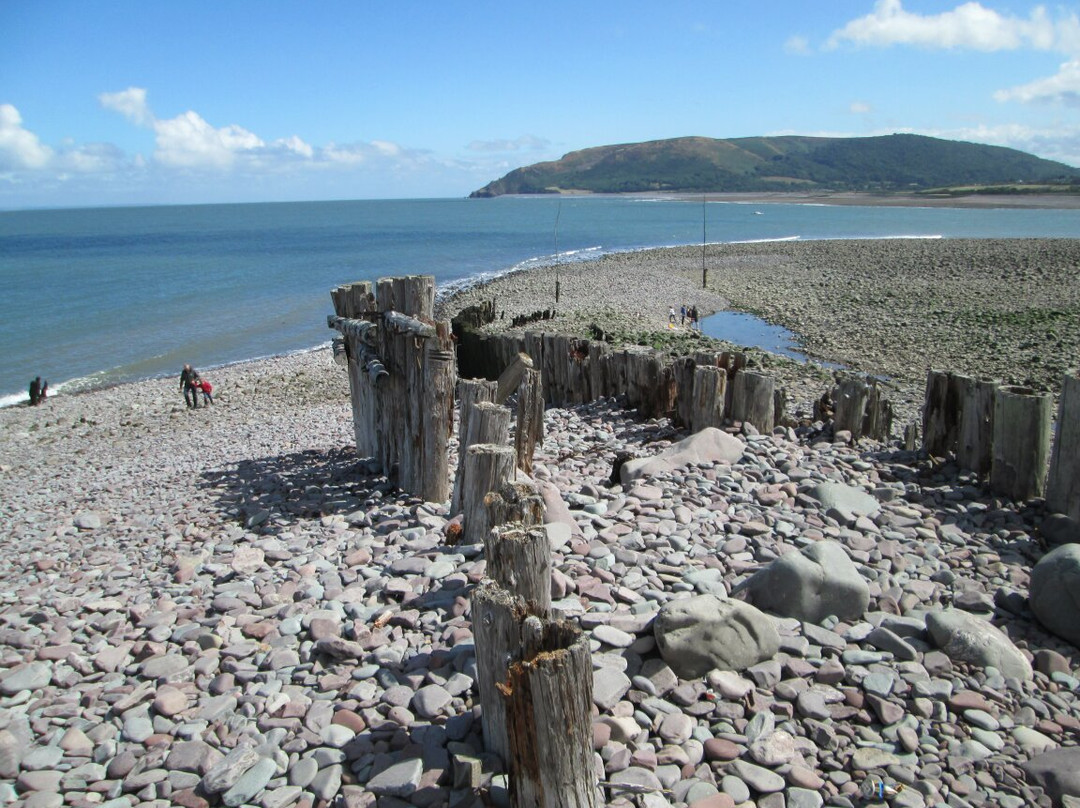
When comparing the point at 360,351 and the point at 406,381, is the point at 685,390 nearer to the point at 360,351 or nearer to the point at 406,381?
the point at 406,381

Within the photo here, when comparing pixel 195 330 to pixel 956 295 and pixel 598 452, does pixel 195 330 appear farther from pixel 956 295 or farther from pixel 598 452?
pixel 956 295

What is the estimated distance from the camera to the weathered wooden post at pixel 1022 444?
709 centimetres

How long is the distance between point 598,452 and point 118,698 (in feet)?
19.5

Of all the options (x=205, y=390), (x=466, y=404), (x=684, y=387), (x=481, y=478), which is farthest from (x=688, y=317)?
(x=481, y=478)

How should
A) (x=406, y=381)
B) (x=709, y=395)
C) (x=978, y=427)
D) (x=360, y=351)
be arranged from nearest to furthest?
(x=978, y=427) → (x=406, y=381) → (x=360, y=351) → (x=709, y=395)

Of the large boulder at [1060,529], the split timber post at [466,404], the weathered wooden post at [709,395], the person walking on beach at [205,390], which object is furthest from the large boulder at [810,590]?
the person walking on beach at [205,390]

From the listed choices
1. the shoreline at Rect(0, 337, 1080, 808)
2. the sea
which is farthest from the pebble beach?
the sea

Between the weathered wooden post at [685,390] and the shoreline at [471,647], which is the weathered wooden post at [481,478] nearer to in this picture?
the shoreline at [471,647]

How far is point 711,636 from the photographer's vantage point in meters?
4.42

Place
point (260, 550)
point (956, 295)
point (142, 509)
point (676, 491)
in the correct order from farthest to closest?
point (956, 295)
point (142, 509)
point (676, 491)
point (260, 550)

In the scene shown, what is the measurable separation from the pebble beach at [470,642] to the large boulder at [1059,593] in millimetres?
99

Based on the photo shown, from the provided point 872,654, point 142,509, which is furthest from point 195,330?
point 872,654

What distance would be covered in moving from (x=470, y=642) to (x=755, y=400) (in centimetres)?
581

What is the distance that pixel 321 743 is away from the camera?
3.96 m
